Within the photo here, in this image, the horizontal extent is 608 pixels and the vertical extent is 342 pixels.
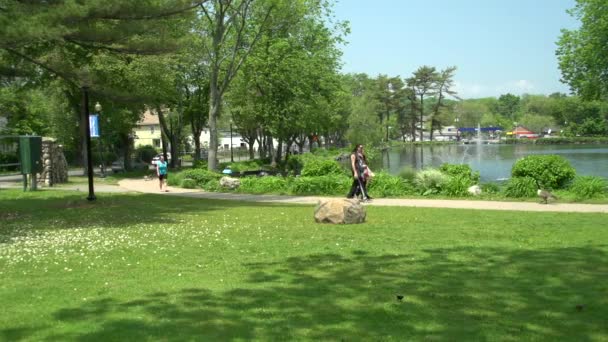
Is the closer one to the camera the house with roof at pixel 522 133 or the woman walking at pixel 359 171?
the woman walking at pixel 359 171

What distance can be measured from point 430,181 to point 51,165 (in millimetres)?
17186

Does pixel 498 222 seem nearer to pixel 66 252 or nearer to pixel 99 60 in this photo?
pixel 66 252

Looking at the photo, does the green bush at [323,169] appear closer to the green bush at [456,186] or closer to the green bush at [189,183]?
the green bush at [189,183]

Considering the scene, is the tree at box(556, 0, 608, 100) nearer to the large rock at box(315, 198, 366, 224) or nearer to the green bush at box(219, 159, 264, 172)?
the green bush at box(219, 159, 264, 172)

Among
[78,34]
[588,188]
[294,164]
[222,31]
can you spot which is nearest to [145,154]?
[294,164]

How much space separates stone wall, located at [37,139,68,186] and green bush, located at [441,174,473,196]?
17.2 metres

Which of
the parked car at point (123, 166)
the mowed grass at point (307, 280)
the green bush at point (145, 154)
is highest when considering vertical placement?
the green bush at point (145, 154)

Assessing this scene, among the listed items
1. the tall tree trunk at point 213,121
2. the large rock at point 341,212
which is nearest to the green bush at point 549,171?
the large rock at point 341,212

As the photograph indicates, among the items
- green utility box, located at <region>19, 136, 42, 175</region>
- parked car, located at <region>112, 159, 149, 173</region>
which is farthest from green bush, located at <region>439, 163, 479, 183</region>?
parked car, located at <region>112, 159, 149, 173</region>

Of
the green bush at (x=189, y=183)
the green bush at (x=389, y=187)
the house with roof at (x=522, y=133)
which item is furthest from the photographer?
the house with roof at (x=522, y=133)

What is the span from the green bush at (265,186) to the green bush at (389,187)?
138 inches

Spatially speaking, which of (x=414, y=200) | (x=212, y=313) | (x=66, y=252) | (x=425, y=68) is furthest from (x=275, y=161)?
(x=425, y=68)

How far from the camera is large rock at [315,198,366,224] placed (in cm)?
1251

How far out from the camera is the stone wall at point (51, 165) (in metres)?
26.8
